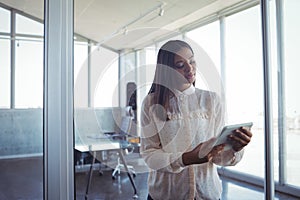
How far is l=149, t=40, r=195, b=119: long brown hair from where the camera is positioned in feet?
3.99

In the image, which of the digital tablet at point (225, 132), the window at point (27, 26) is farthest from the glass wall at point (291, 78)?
the window at point (27, 26)

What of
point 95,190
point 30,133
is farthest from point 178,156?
point 95,190

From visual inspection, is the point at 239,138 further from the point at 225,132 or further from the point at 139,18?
the point at 139,18

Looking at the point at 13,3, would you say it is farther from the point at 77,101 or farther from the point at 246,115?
the point at 246,115

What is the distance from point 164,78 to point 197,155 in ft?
1.20

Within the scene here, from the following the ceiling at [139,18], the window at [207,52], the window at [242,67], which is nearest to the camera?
the window at [207,52]

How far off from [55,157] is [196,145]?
0.58 metres

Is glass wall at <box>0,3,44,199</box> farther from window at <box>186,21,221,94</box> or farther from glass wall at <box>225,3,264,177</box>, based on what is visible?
glass wall at <box>225,3,264,177</box>

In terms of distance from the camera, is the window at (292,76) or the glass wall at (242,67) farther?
the window at (292,76)

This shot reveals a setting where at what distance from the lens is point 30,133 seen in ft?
3.89

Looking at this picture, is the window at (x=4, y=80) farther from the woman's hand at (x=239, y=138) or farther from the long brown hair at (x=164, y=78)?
the woman's hand at (x=239, y=138)

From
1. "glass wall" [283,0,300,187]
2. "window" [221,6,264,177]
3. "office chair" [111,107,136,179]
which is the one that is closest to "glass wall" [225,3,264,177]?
"window" [221,6,264,177]

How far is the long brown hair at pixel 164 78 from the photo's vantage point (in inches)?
47.9

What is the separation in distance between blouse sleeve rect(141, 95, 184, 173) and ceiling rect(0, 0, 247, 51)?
2.70 feet
